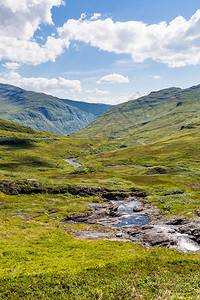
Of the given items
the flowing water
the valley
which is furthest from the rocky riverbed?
the valley

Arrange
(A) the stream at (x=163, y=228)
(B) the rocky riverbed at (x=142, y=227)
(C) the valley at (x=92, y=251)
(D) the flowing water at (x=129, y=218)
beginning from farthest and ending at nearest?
(D) the flowing water at (x=129, y=218) → (B) the rocky riverbed at (x=142, y=227) → (A) the stream at (x=163, y=228) → (C) the valley at (x=92, y=251)

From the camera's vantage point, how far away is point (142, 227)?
48625 mm

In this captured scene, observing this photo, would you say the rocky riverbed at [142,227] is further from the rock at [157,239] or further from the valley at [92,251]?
the valley at [92,251]

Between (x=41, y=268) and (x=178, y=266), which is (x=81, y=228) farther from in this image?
(x=178, y=266)

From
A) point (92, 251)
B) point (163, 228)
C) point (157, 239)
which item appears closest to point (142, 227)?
point (163, 228)

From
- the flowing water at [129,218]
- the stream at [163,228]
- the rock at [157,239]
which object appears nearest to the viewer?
the stream at [163,228]

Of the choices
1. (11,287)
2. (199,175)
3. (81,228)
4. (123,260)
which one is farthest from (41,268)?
(199,175)

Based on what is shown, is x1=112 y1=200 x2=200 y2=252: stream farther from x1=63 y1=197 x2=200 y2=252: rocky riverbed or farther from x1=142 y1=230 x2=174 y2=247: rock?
x1=142 y1=230 x2=174 y2=247: rock

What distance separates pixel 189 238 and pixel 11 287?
35.9 metres

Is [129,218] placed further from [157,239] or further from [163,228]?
[157,239]

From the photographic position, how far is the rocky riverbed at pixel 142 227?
38000 mm

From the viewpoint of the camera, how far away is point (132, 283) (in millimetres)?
→ 19625

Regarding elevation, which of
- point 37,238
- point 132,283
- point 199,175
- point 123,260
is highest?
point 132,283

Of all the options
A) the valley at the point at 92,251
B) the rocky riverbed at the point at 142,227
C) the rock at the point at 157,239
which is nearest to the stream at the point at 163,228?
the rocky riverbed at the point at 142,227
